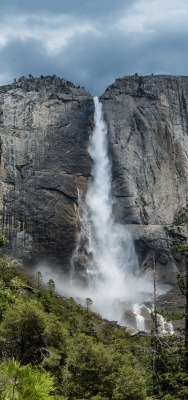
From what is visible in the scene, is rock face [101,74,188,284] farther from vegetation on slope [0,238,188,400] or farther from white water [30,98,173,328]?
vegetation on slope [0,238,188,400]

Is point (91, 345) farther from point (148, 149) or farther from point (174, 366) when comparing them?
point (148, 149)

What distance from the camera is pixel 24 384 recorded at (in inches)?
230

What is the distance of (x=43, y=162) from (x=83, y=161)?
7405 mm

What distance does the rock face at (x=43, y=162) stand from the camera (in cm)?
7819

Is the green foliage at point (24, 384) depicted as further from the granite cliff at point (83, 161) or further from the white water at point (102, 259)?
the granite cliff at point (83, 161)

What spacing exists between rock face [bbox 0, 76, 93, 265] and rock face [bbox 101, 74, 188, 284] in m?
6.69

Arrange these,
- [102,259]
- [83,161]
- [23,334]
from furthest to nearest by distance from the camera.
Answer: [83,161] < [102,259] < [23,334]

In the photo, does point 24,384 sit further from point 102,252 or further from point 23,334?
point 102,252

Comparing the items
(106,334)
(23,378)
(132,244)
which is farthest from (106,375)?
(132,244)

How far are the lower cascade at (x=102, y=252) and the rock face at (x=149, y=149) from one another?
→ 1695mm

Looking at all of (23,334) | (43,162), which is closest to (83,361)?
(23,334)

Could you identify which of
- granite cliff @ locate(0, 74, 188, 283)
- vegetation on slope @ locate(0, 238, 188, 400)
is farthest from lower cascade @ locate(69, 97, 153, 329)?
vegetation on slope @ locate(0, 238, 188, 400)

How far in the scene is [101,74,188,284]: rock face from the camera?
85750 mm

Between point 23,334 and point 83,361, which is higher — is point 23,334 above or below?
above
